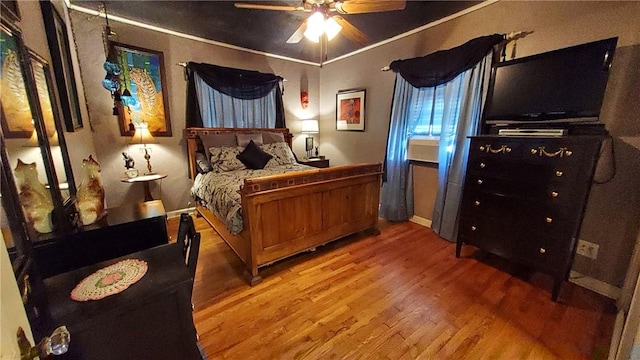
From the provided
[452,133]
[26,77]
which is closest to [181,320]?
[26,77]

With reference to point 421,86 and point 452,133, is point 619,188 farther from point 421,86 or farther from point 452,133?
point 421,86

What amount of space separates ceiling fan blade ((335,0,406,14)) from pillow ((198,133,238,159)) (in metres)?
2.18

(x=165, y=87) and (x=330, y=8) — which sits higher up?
(x=330, y=8)

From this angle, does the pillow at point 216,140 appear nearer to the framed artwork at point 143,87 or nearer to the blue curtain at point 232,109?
the blue curtain at point 232,109

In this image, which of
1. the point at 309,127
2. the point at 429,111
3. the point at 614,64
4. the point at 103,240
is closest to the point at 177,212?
the point at 103,240

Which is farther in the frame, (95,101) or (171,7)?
(95,101)

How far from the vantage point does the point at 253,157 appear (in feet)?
10.5

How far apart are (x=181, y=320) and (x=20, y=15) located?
4.95ft

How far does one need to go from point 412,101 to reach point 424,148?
1.94 feet

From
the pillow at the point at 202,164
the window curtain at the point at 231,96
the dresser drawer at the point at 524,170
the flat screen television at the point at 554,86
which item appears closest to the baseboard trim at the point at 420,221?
the dresser drawer at the point at 524,170

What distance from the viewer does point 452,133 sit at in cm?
260

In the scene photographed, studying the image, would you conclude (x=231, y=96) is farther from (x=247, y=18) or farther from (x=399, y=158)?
(x=399, y=158)

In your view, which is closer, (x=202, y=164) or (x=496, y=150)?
(x=496, y=150)

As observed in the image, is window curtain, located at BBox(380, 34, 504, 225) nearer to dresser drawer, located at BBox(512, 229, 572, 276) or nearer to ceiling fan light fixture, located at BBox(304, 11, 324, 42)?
dresser drawer, located at BBox(512, 229, 572, 276)
